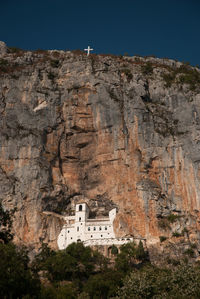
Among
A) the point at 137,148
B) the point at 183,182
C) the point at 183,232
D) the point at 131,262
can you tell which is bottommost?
the point at 131,262

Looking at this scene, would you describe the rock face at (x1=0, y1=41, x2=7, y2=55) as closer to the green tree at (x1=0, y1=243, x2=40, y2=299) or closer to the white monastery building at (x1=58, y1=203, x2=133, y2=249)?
the white monastery building at (x1=58, y1=203, x2=133, y2=249)

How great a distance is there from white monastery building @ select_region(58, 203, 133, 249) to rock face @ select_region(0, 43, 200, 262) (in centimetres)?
122

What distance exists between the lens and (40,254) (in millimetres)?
55031

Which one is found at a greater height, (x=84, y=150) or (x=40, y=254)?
(x=84, y=150)

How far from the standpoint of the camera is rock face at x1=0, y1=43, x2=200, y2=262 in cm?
6075

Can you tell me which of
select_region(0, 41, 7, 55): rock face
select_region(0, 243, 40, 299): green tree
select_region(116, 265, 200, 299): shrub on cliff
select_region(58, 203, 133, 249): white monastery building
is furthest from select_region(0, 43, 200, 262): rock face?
select_region(0, 243, 40, 299): green tree

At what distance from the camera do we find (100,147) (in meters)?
67.4

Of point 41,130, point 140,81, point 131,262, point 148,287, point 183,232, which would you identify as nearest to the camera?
point 148,287

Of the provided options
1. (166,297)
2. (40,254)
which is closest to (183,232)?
(40,254)

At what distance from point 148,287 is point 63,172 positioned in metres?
32.9

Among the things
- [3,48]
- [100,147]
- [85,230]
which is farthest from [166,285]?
[3,48]

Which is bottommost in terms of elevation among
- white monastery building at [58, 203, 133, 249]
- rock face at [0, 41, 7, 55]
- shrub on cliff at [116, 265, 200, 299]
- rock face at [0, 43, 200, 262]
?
shrub on cliff at [116, 265, 200, 299]

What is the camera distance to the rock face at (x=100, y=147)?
6075cm

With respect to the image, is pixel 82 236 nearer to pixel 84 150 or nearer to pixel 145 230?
pixel 145 230
